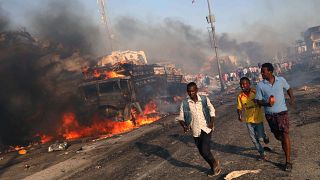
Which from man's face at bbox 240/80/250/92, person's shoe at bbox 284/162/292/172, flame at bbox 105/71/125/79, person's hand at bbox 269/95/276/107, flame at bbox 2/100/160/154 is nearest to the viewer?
person's shoe at bbox 284/162/292/172

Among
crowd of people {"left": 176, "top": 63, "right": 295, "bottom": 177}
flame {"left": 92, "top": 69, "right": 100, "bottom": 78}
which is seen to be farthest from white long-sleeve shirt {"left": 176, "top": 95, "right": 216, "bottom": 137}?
flame {"left": 92, "top": 69, "right": 100, "bottom": 78}

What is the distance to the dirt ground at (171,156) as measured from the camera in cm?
688

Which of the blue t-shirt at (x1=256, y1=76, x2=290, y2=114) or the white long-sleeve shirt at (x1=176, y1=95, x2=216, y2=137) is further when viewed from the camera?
A: the white long-sleeve shirt at (x1=176, y1=95, x2=216, y2=137)

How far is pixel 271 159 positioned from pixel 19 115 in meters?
14.9

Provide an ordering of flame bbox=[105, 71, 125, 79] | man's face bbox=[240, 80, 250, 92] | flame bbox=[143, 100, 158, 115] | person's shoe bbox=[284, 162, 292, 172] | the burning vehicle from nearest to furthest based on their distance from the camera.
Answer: person's shoe bbox=[284, 162, 292, 172]
man's face bbox=[240, 80, 250, 92]
the burning vehicle
flame bbox=[105, 71, 125, 79]
flame bbox=[143, 100, 158, 115]

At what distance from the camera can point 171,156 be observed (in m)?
9.07

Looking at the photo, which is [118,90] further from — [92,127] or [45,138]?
[45,138]

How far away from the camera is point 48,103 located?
19875 mm

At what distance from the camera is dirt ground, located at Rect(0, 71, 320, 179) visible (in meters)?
6.88

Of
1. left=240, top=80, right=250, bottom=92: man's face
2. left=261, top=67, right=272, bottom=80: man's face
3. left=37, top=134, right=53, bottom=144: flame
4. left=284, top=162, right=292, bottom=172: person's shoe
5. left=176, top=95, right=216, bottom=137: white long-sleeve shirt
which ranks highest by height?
left=261, top=67, right=272, bottom=80: man's face

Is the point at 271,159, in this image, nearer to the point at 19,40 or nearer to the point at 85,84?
the point at 85,84

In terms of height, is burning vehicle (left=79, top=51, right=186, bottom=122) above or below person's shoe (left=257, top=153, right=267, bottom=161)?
above

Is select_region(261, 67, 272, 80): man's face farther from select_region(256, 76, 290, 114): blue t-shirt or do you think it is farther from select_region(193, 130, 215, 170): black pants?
select_region(193, 130, 215, 170): black pants

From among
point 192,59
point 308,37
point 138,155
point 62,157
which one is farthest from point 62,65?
point 308,37
